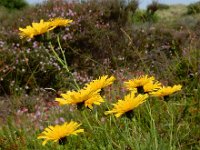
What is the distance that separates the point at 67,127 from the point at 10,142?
2159 mm

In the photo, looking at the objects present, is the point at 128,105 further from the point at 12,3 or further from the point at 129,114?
the point at 12,3

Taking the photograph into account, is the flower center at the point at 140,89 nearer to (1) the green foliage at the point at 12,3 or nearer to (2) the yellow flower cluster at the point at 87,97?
(2) the yellow flower cluster at the point at 87,97

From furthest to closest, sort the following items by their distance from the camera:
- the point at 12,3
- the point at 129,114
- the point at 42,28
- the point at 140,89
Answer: the point at 12,3, the point at 42,28, the point at 140,89, the point at 129,114

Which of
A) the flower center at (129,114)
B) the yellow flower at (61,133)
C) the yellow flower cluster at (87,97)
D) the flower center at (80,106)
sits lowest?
the yellow flower at (61,133)

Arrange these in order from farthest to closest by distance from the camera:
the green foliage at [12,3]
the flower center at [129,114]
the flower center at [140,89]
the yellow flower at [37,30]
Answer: the green foliage at [12,3]
the yellow flower at [37,30]
the flower center at [140,89]
the flower center at [129,114]

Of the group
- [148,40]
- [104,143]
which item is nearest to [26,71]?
[148,40]

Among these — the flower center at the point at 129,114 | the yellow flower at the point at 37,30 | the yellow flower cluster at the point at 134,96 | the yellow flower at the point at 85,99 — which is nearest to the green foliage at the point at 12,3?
the yellow flower at the point at 37,30

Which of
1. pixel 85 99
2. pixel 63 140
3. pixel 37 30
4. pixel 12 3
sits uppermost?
pixel 37 30

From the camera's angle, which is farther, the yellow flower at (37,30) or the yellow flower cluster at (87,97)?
the yellow flower at (37,30)

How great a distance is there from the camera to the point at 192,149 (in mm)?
2990

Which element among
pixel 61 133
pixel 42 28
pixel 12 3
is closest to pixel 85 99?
pixel 61 133

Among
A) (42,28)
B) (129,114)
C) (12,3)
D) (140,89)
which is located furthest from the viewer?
(12,3)

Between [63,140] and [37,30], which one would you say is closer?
[63,140]

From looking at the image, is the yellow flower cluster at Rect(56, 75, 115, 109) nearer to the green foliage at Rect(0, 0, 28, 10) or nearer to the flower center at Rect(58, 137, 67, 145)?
the flower center at Rect(58, 137, 67, 145)
